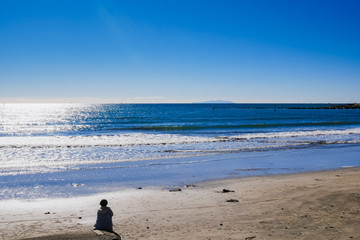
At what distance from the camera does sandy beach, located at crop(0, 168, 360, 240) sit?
8078 mm

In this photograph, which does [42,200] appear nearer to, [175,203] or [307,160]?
[175,203]

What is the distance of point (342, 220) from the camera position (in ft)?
28.7

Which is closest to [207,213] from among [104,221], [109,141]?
[104,221]

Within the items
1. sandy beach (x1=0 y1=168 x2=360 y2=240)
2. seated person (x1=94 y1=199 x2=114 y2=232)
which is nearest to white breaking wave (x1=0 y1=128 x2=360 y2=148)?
sandy beach (x1=0 y1=168 x2=360 y2=240)

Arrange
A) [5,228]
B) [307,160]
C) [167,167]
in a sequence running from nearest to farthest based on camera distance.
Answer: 1. [5,228]
2. [167,167]
3. [307,160]

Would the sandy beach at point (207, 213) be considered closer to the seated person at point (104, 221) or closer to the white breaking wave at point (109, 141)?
the seated person at point (104, 221)

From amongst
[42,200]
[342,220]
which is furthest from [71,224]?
[342,220]

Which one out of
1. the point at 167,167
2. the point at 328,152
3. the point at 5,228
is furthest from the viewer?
the point at 328,152

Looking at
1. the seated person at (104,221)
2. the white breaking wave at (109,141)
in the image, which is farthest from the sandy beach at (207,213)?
the white breaking wave at (109,141)

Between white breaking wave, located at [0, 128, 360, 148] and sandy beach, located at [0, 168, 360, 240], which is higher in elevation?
sandy beach, located at [0, 168, 360, 240]

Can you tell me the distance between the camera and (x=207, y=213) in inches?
388

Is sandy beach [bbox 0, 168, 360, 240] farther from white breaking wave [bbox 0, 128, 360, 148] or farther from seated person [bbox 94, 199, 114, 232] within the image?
white breaking wave [bbox 0, 128, 360, 148]

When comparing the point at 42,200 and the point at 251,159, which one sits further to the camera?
the point at 251,159

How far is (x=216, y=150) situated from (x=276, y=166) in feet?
24.7
